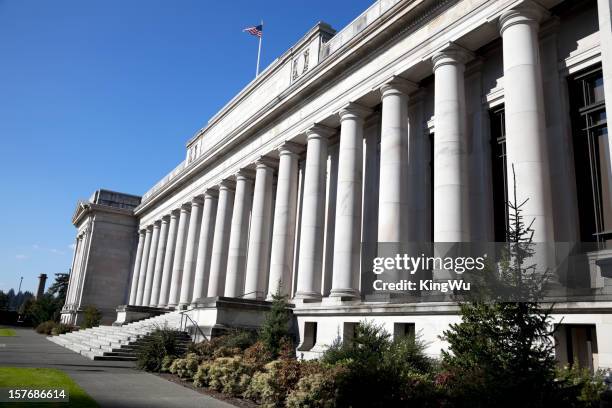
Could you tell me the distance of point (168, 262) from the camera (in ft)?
176

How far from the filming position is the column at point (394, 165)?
76.6ft

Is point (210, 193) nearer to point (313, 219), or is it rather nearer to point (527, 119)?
point (313, 219)

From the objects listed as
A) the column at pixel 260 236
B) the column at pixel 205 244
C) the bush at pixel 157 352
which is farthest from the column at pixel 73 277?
the bush at pixel 157 352

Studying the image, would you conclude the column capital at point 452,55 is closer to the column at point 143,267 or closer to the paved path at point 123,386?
the paved path at point 123,386

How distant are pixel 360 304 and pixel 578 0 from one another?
630 inches

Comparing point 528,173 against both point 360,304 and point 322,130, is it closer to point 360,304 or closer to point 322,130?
point 360,304

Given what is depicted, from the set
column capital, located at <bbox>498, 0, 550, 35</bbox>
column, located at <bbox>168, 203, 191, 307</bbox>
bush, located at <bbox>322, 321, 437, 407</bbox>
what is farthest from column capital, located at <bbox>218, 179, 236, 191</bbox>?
bush, located at <bbox>322, 321, 437, 407</bbox>

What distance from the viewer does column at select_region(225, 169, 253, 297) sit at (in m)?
37.2

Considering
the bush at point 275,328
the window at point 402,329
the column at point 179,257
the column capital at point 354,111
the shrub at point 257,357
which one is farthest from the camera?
the column at point 179,257

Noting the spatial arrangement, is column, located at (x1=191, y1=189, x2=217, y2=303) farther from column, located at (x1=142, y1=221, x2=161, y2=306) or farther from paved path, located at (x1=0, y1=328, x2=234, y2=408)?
paved path, located at (x1=0, y1=328, x2=234, y2=408)

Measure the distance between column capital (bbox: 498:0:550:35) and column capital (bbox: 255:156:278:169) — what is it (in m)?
20.7

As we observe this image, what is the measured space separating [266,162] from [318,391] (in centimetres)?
2575

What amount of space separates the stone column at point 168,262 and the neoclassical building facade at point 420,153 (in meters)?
10.3

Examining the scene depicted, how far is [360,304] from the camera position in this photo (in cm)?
2266
